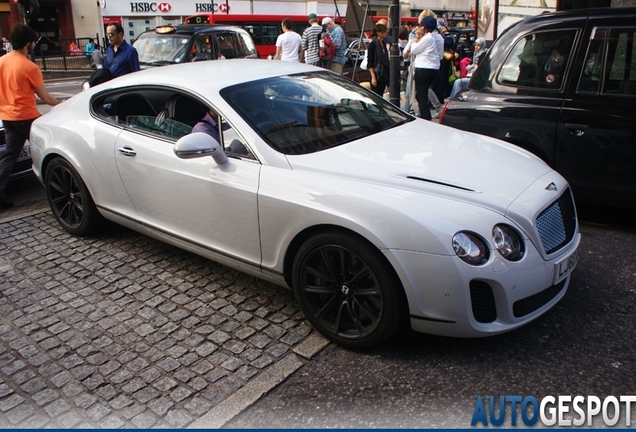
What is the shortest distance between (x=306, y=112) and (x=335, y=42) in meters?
9.53

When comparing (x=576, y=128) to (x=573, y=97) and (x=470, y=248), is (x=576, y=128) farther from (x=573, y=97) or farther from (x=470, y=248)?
(x=470, y=248)

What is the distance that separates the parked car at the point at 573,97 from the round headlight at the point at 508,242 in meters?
2.29

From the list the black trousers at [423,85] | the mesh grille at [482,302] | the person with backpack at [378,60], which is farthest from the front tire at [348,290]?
the person with backpack at [378,60]

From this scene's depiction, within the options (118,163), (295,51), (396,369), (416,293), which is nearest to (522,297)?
(416,293)

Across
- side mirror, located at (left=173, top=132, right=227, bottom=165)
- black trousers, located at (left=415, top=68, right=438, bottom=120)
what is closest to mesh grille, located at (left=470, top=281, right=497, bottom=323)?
side mirror, located at (left=173, top=132, right=227, bottom=165)

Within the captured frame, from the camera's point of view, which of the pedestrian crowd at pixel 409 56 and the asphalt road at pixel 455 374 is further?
the pedestrian crowd at pixel 409 56

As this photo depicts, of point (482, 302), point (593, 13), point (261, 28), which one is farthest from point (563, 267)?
point (261, 28)

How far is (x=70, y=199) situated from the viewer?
532cm

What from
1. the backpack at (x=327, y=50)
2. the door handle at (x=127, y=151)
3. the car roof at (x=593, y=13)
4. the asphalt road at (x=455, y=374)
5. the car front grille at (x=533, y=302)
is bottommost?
the asphalt road at (x=455, y=374)

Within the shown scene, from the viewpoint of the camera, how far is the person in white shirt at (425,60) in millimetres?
9800

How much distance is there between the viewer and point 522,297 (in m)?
3.17

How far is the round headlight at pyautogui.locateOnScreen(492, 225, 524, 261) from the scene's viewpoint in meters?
3.11

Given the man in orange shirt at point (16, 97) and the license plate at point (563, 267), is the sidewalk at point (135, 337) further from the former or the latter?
the man in orange shirt at point (16, 97)

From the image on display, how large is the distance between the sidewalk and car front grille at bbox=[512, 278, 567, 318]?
1124 millimetres
